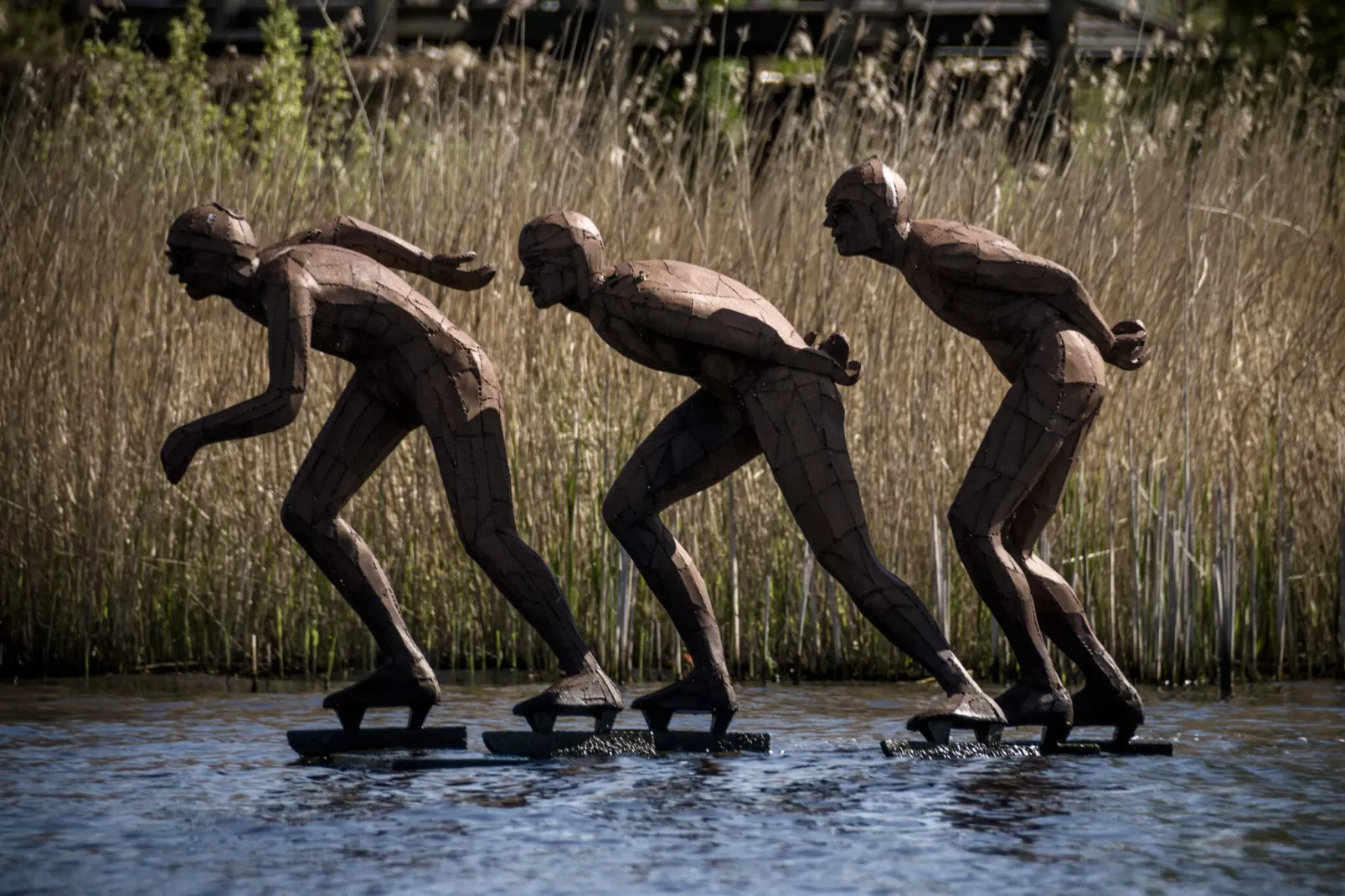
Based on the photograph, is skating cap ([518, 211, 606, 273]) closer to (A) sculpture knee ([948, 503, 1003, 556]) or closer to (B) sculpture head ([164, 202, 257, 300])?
(B) sculpture head ([164, 202, 257, 300])

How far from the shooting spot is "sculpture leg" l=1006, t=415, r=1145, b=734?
19.0ft

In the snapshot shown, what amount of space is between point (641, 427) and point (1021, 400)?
235cm

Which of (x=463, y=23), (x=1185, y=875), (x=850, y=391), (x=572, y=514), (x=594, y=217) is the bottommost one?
(x=1185, y=875)

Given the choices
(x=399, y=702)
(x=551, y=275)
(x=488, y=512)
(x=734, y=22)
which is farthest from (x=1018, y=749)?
(x=734, y=22)

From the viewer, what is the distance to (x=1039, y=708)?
567 centimetres

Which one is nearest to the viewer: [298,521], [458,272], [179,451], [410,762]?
[179,451]

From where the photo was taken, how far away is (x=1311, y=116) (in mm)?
8992

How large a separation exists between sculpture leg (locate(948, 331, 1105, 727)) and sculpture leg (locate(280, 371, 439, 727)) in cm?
155

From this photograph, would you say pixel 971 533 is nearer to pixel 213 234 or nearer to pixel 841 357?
pixel 841 357

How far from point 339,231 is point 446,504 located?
182cm

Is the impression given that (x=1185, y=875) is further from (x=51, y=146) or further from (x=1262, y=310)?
(x=51, y=146)

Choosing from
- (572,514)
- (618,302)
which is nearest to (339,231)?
(618,302)

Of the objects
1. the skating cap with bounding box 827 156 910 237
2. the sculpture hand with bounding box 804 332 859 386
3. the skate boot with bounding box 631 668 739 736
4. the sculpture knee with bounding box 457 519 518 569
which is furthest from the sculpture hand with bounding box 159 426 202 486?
the skating cap with bounding box 827 156 910 237

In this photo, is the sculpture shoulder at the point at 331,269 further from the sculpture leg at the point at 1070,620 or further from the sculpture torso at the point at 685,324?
the sculpture leg at the point at 1070,620
